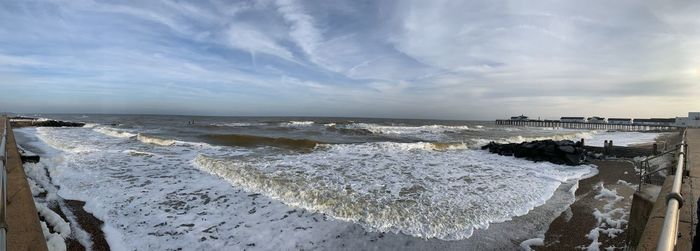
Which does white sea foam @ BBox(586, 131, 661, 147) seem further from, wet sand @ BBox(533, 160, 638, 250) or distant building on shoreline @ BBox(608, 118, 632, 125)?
distant building on shoreline @ BBox(608, 118, 632, 125)

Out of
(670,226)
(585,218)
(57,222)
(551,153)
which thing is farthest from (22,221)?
Result: (551,153)

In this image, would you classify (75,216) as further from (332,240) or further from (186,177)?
(332,240)

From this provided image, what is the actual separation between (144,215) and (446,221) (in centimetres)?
571

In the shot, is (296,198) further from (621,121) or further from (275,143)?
(621,121)

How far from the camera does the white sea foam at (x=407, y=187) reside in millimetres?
6527

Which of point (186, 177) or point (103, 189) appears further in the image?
point (186, 177)

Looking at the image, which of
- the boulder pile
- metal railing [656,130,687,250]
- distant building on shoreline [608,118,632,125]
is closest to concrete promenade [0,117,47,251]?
metal railing [656,130,687,250]

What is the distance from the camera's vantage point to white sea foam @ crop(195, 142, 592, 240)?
653cm

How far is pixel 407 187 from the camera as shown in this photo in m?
9.14

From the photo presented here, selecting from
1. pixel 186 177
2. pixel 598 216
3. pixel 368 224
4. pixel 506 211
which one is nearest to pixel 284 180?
pixel 186 177

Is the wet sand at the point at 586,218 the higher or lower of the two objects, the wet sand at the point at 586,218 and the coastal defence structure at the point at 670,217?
the lower

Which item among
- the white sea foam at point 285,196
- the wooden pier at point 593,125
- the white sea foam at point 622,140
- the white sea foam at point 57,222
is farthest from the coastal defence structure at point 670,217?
the wooden pier at point 593,125

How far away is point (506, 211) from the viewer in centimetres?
712

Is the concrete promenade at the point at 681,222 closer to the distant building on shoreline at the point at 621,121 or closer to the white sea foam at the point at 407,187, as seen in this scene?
the white sea foam at the point at 407,187
